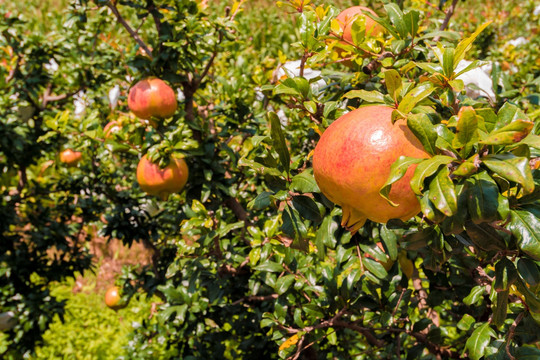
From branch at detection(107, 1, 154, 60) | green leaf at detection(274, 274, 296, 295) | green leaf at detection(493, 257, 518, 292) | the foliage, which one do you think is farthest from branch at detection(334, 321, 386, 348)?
branch at detection(107, 1, 154, 60)

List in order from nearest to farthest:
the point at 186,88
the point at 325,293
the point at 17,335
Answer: the point at 325,293, the point at 186,88, the point at 17,335

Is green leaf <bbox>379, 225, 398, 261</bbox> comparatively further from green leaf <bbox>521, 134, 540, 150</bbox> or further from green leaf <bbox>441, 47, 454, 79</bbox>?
green leaf <bbox>521, 134, 540, 150</bbox>

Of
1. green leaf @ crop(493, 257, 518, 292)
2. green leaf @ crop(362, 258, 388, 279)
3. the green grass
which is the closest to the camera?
green leaf @ crop(493, 257, 518, 292)

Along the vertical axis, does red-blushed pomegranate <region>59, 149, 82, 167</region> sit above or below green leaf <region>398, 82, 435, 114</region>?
below

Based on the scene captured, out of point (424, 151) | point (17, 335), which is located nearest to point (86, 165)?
point (17, 335)

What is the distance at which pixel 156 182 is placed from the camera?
1465mm

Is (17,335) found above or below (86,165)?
below

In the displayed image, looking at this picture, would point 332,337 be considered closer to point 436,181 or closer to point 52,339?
point 436,181

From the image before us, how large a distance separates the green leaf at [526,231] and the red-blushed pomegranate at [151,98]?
48.5 inches

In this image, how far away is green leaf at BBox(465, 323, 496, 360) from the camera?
2.86 ft

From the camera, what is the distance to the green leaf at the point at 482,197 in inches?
21.1

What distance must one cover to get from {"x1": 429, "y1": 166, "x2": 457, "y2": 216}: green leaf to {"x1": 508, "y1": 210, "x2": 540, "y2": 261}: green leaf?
0.12m

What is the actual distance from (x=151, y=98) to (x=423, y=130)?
1148 mm

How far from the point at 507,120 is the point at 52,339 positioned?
11.1 ft
